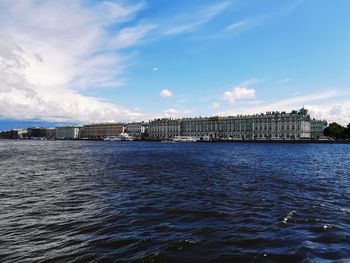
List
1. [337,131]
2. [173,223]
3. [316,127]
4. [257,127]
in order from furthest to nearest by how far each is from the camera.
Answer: [316,127], [257,127], [337,131], [173,223]

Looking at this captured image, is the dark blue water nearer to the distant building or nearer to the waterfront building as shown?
the waterfront building

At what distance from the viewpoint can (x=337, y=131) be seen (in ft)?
518

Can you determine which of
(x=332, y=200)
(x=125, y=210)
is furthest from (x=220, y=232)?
(x=332, y=200)

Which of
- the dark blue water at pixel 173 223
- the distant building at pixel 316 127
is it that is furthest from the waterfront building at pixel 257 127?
the dark blue water at pixel 173 223

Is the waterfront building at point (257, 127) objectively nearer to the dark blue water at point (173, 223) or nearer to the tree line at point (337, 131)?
the tree line at point (337, 131)

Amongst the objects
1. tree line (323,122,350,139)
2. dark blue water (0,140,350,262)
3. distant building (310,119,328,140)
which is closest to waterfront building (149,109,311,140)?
distant building (310,119,328,140)

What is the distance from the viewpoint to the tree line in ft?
494

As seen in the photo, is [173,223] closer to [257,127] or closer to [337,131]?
[337,131]

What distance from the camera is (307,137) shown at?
165500 millimetres

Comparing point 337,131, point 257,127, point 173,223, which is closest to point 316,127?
point 337,131

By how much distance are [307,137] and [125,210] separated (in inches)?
6504

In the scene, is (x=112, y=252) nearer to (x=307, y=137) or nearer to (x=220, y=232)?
(x=220, y=232)

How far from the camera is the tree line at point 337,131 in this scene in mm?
150688

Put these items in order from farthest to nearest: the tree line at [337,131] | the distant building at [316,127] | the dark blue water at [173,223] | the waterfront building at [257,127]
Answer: the distant building at [316,127]
the waterfront building at [257,127]
the tree line at [337,131]
the dark blue water at [173,223]
